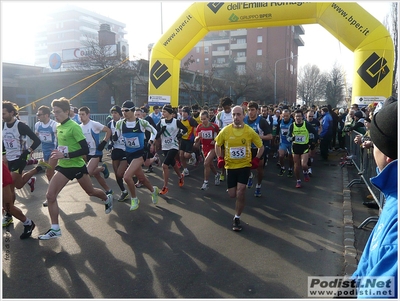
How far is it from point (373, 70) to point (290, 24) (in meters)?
2.76

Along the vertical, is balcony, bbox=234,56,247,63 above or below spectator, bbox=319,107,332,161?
above

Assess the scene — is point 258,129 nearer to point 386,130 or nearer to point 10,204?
point 10,204

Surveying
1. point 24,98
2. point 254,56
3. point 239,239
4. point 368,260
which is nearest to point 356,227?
point 239,239

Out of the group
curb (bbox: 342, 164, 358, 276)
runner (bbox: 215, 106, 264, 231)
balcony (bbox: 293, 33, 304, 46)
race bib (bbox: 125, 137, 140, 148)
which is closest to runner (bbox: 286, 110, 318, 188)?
curb (bbox: 342, 164, 358, 276)

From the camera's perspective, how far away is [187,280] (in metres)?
4.05

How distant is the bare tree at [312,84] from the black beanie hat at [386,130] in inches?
2044

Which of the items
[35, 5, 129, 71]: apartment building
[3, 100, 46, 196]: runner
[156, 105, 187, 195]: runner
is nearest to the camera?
[3, 100, 46, 196]: runner

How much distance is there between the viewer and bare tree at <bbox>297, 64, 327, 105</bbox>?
2088 inches

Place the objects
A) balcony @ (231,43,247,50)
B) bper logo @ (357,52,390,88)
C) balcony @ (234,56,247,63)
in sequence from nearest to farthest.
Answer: bper logo @ (357,52,390,88), balcony @ (234,56,247,63), balcony @ (231,43,247,50)

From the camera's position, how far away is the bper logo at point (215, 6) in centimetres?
1130

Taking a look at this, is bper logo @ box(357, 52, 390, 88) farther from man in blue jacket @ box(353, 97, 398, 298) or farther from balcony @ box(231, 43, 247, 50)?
balcony @ box(231, 43, 247, 50)

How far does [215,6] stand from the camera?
37.2 ft

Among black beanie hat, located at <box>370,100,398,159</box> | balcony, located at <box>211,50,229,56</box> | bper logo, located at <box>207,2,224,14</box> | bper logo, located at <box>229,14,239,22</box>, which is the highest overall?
balcony, located at <box>211,50,229,56</box>

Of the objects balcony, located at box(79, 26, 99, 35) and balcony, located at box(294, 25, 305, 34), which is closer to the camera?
balcony, located at box(294, 25, 305, 34)
